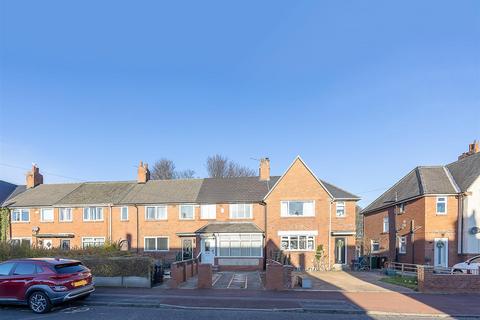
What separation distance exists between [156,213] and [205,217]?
4.34 meters

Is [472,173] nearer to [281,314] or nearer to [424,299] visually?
[424,299]

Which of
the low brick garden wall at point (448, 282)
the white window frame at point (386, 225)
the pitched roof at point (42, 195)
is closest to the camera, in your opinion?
the low brick garden wall at point (448, 282)

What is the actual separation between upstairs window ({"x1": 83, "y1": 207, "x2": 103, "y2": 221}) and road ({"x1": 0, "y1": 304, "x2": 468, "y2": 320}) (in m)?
19.1

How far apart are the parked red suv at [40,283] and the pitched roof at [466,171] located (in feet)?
81.1

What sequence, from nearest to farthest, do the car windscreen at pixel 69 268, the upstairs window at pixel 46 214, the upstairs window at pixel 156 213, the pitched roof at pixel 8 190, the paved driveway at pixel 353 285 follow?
the car windscreen at pixel 69 268 → the paved driveway at pixel 353 285 → the upstairs window at pixel 156 213 → the upstairs window at pixel 46 214 → the pitched roof at pixel 8 190

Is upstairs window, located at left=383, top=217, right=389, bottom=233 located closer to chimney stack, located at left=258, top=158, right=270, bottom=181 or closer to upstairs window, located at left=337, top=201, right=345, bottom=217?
upstairs window, located at left=337, top=201, right=345, bottom=217

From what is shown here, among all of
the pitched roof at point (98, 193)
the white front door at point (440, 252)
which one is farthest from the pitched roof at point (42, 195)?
the white front door at point (440, 252)

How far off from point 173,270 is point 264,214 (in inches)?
502

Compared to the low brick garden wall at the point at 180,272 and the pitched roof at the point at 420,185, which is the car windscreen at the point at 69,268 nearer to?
the low brick garden wall at the point at 180,272

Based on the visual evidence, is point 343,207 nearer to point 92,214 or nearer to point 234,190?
point 234,190

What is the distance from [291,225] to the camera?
26953 millimetres

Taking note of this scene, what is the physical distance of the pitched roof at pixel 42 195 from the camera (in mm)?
32531

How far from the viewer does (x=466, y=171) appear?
2612 centimetres

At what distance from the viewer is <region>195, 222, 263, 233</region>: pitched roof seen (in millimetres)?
26438
